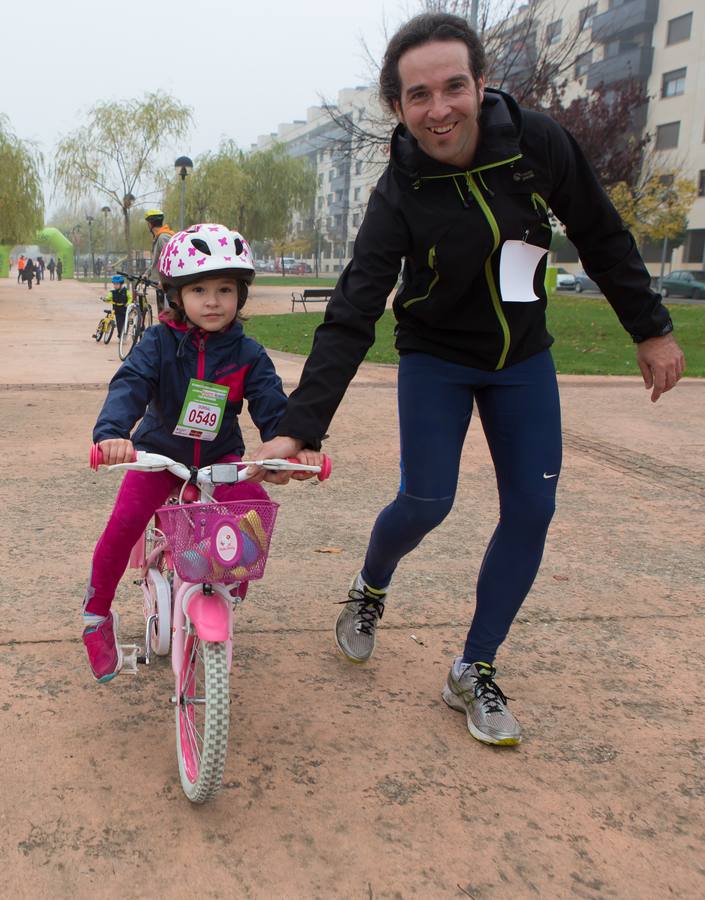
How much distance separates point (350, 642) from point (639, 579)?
64.5 inches

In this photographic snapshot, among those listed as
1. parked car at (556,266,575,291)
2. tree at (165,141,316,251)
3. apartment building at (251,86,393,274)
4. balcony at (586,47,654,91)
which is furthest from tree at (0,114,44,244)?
apartment building at (251,86,393,274)

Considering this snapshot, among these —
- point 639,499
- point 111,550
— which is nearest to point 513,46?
point 639,499

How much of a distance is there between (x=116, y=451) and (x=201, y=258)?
2.26ft

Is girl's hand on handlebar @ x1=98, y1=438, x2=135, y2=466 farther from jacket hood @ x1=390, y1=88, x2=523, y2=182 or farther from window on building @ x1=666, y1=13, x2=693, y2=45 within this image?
window on building @ x1=666, y1=13, x2=693, y2=45

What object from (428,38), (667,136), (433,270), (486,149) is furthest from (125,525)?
(667,136)

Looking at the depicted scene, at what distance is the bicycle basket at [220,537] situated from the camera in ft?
7.10

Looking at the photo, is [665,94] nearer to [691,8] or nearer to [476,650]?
[691,8]

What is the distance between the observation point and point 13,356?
41.9 feet

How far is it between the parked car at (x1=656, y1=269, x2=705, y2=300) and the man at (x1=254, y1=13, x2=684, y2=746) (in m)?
39.4

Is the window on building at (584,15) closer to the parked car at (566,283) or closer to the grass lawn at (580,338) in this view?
the grass lawn at (580,338)

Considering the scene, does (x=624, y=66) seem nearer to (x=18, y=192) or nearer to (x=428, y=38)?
(x=18, y=192)

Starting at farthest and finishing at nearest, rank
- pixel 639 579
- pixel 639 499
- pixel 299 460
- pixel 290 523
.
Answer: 1. pixel 639 499
2. pixel 290 523
3. pixel 639 579
4. pixel 299 460

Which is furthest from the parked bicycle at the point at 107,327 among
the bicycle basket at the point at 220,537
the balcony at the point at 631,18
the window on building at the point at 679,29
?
the window on building at the point at 679,29

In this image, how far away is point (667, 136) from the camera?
5281 centimetres
